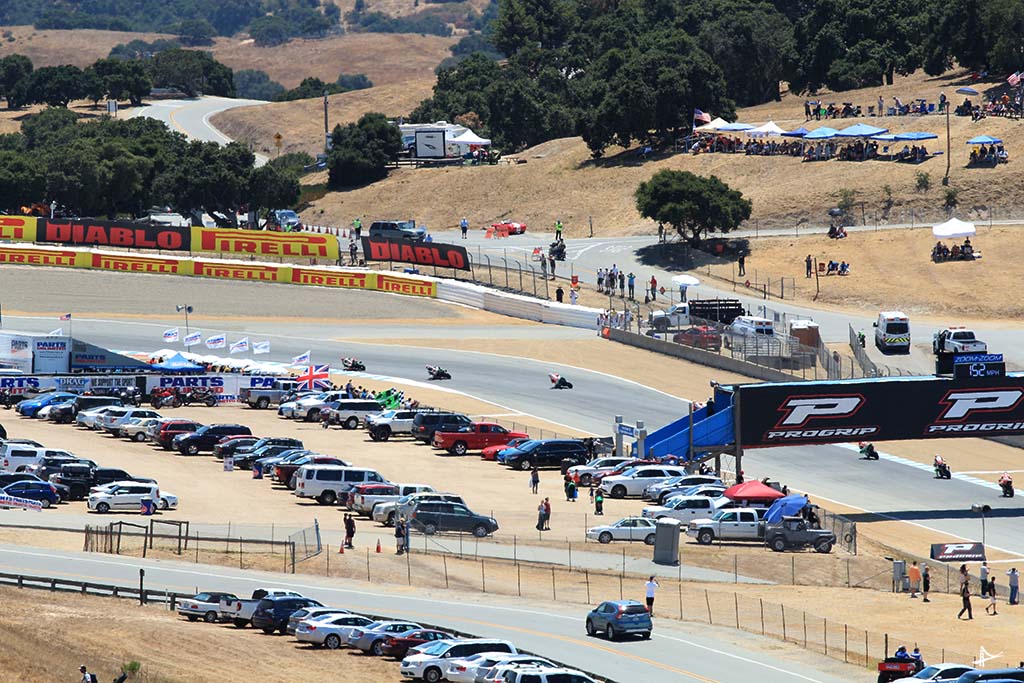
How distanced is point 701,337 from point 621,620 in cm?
5035

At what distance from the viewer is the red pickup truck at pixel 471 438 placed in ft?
238

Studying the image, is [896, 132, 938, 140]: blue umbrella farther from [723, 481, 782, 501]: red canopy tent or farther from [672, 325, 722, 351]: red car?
[723, 481, 782, 501]: red canopy tent

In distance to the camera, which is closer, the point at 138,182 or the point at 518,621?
the point at 518,621

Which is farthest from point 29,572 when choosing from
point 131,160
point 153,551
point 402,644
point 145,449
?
point 131,160

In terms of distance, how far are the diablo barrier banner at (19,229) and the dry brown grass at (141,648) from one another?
72263 millimetres

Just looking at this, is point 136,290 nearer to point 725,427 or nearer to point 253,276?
point 253,276

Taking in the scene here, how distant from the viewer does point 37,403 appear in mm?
77312

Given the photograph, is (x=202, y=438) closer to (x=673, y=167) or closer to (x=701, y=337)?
(x=701, y=337)

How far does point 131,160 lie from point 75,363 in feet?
186

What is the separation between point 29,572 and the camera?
48312 millimetres

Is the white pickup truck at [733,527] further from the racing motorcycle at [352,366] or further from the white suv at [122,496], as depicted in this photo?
the racing motorcycle at [352,366]

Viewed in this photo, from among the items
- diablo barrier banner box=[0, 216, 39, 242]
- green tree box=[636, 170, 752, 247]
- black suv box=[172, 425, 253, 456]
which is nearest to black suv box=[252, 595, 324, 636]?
black suv box=[172, 425, 253, 456]

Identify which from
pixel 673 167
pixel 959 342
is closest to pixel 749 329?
pixel 959 342

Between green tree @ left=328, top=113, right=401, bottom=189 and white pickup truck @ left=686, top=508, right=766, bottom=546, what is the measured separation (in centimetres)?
9865
